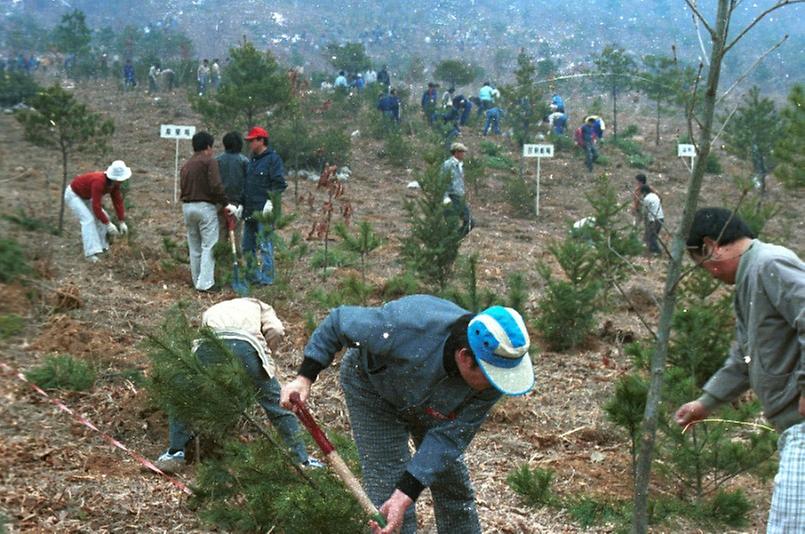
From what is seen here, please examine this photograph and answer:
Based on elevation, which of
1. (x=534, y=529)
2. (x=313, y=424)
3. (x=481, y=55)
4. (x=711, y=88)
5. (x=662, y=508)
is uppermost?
(x=481, y=55)

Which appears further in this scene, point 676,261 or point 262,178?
point 262,178

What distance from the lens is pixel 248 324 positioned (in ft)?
14.6

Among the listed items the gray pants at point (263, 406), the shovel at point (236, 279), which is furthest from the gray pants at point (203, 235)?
the gray pants at point (263, 406)

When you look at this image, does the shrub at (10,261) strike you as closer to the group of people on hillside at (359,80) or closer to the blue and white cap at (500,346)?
the blue and white cap at (500,346)

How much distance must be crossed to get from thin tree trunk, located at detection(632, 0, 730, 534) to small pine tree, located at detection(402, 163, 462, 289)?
5.38 m

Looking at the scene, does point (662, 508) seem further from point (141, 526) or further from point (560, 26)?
point (560, 26)

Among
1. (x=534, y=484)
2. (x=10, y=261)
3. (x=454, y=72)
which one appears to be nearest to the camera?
(x=10, y=261)

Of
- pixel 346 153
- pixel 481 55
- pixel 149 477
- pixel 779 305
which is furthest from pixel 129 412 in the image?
pixel 481 55

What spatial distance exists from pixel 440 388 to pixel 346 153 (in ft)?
51.4

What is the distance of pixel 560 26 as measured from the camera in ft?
232

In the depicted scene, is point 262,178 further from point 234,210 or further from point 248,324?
point 248,324

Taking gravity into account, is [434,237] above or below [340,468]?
above

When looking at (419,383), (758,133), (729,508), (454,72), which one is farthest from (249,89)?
(454,72)

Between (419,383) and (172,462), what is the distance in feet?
6.63
